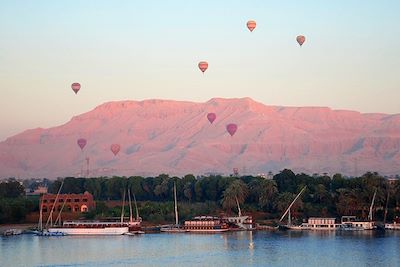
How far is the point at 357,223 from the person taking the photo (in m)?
82.8

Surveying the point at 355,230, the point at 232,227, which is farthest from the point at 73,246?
the point at 355,230

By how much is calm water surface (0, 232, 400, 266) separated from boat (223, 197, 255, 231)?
11.7 feet

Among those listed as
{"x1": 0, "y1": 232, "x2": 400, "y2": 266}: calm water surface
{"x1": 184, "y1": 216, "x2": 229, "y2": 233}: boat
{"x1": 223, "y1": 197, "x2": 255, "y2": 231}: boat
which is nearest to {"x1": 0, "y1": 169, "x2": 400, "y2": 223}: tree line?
{"x1": 223, "y1": 197, "x2": 255, "y2": 231}: boat

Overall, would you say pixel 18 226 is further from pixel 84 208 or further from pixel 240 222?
pixel 240 222

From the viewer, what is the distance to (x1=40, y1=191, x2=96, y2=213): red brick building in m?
94.5

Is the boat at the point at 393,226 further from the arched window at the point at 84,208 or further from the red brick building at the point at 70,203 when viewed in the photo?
the arched window at the point at 84,208

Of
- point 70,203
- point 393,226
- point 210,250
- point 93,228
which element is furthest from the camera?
point 70,203

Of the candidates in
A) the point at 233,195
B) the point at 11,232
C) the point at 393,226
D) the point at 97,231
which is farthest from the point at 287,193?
the point at 11,232

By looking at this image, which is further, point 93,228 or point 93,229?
point 93,228

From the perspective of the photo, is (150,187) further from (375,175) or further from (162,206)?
(375,175)

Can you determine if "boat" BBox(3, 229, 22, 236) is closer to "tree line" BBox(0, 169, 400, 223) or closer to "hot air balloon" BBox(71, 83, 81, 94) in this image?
"tree line" BBox(0, 169, 400, 223)

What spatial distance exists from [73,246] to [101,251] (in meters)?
4.50

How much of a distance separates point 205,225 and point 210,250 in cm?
1644

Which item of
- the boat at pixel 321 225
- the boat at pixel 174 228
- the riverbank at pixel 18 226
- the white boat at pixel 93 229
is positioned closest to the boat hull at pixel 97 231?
the white boat at pixel 93 229
